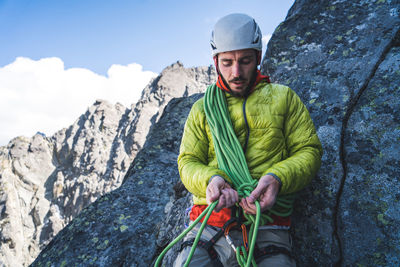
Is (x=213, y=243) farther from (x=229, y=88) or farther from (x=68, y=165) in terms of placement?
(x=68, y=165)

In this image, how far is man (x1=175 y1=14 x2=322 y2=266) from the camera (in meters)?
1.97

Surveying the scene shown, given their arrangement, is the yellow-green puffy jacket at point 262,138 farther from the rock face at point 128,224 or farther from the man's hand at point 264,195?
the rock face at point 128,224

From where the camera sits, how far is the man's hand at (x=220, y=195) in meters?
1.86

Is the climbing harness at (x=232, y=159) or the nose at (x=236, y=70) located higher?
the nose at (x=236, y=70)

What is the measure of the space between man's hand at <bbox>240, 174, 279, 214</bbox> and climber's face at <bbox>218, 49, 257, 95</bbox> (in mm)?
962

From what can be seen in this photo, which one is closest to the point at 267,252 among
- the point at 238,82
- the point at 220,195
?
the point at 220,195

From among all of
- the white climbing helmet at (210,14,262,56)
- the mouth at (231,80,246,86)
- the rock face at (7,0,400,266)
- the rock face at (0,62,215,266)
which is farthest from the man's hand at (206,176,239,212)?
the rock face at (0,62,215,266)

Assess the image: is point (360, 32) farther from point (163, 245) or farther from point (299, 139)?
point (163, 245)

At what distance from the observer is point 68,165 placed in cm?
6091

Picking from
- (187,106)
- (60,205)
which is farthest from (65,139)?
(187,106)

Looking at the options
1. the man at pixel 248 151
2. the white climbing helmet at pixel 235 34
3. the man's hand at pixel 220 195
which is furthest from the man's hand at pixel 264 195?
the white climbing helmet at pixel 235 34

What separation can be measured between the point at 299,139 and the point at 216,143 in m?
0.80

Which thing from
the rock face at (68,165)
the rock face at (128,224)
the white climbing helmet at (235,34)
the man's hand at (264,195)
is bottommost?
the rock face at (68,165)

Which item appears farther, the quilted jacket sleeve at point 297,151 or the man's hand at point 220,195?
the quilted jacket sleeve at point 297,151
